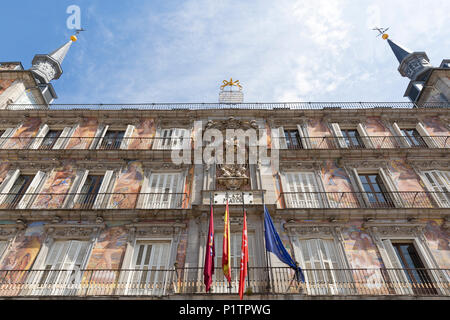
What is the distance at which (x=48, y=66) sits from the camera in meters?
28.2

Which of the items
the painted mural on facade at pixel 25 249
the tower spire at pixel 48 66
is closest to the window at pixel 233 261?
the painted mural on facade at pixel 25 249

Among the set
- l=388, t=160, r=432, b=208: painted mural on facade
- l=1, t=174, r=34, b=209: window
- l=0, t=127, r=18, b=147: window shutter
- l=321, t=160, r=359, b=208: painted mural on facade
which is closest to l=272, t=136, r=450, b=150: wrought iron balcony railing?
l=388, t=160, r=432, b=208: painted mural on facade

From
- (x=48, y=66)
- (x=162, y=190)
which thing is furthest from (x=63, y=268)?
(x=48, y=66)

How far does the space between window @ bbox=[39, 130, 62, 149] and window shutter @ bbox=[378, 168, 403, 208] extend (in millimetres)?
16900

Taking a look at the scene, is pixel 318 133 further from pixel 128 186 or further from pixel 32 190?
pixel 32 190

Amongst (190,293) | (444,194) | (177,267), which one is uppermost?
(444,194)

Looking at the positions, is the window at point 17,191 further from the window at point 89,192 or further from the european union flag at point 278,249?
the european union flag at point 278,249

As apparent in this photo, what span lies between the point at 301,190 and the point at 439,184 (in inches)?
248

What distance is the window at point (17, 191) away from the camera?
12797mm

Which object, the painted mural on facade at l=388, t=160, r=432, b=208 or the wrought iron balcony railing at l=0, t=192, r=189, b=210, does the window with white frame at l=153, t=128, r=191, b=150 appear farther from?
the painted mural on facade at l=388, t=160, r=432, b=208

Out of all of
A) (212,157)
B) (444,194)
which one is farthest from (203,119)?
(444,194)

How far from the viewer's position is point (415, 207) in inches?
478

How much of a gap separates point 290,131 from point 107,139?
1022 centimetres
